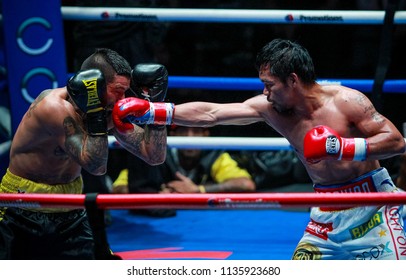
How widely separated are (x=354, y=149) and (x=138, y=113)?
2.56 ft

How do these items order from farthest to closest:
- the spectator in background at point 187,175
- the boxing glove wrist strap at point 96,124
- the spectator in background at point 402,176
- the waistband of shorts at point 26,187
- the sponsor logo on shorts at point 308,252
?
the spectator in background at point 187,175 → the spectator in background at point 402,176 → the waistband of shorts at point 26,187 → the sponsor logo on shorts at point 308,252 → the boxing glove wrist strap at point 96,124

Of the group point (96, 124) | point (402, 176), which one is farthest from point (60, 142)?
point (402, 176)

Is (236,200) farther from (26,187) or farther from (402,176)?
(402,176)

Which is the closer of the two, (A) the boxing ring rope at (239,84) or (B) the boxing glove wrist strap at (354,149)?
(B) the boxing glove wrist strap at (354,149)

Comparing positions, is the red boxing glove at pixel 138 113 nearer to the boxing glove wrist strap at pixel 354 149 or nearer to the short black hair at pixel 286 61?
the short black hair at pixel 286 61

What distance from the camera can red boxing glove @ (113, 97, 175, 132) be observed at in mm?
2648

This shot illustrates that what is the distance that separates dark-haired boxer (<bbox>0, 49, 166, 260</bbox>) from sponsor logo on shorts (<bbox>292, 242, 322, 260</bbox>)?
76 centimetres

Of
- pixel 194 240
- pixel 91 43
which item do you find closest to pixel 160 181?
pixel 194 240

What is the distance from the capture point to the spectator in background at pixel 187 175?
4254 millimetres

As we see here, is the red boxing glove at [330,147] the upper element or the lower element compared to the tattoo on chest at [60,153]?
upper

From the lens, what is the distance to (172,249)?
11.8ft

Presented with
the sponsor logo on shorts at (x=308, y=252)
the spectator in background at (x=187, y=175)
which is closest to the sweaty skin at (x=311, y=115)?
the sponsor logo on shorts at (x=308, y=252)

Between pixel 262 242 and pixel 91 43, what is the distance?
64.5 inches

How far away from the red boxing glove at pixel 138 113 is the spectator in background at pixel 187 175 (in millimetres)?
1501
